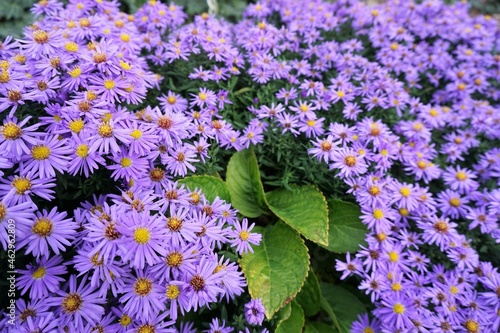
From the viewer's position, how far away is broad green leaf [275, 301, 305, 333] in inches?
69.8

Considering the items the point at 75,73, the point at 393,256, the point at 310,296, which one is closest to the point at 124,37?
the point at 75,73

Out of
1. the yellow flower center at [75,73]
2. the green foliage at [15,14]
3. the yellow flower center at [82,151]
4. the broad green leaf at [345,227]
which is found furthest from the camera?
the green foliage at [15,14]

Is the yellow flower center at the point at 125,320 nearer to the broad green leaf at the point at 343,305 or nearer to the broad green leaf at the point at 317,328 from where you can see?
the broad green leaf at the point at 317,328

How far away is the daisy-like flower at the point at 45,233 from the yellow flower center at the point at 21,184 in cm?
9

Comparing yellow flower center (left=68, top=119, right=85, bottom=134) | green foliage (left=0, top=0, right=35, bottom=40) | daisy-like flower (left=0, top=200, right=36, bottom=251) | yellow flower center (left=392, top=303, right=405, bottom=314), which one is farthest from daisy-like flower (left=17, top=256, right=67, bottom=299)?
green foliage (left=0, top=0, right=35, bottom=40)

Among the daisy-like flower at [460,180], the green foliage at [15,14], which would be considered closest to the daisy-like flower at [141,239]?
the daisy-like flower at [460,180]

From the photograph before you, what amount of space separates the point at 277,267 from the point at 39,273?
1.00 m

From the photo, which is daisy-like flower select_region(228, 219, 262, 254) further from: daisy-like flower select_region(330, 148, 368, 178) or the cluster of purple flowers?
daisy-like flower select_region(330, 148, 368, 178)

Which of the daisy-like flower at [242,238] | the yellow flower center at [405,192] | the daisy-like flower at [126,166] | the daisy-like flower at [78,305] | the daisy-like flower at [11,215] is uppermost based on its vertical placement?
the daisy-like flower at [11,215]

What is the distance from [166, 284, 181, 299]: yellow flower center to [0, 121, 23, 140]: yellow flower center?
0.79m

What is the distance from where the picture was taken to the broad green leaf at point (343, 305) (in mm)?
1969

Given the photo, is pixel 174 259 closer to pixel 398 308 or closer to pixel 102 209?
pixel 102 209

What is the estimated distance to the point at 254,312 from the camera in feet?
5.03

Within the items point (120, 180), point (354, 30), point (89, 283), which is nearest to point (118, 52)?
point (120, 180)
